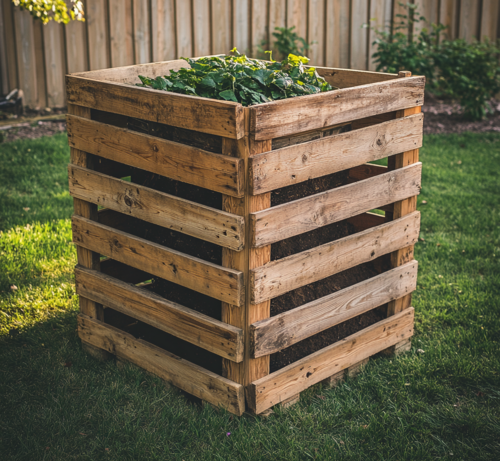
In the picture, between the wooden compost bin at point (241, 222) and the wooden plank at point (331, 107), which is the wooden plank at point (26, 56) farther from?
the wooden plank at point (331, 107)

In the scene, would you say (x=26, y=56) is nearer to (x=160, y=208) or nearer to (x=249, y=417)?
(x=160, y=208)

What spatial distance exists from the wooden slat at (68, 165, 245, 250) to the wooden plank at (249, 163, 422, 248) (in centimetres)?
10

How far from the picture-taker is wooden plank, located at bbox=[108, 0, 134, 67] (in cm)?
723

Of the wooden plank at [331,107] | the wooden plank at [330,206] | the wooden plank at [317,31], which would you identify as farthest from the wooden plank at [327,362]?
the wooden plank at [317,31]

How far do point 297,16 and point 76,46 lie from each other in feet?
10.5

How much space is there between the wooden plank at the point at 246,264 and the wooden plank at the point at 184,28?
561 cm

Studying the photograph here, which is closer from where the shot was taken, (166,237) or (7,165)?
(166,237)

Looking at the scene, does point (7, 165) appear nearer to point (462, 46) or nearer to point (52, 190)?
point (52, 190)

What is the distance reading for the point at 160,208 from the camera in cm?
279

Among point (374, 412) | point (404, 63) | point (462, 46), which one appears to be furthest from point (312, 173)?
point (462, 46)

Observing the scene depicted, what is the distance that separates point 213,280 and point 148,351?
2.22 feet

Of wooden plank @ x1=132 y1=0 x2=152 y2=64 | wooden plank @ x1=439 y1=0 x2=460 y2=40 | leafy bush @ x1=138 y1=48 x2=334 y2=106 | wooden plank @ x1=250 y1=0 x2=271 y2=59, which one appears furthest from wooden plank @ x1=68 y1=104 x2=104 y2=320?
wooden plank @ x1=439 y1=0 x2=460 y2=40

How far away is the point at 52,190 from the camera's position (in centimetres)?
571

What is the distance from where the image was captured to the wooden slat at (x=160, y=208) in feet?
8.27
